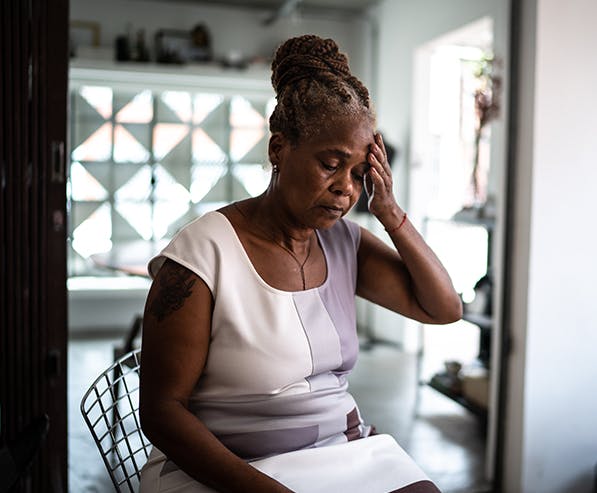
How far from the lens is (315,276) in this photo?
4.83ft

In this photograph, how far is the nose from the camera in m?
1.35

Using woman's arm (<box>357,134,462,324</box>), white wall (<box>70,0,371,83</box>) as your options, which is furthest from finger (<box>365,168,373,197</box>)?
white wall (<box>70,0,371,83</box>)

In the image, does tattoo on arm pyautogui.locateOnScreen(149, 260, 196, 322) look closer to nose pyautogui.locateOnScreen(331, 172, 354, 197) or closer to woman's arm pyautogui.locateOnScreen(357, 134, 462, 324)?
nose pyautogui.locateOnScreen(331, 172, 354, 197)

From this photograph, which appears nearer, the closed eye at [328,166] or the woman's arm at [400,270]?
the closed eye at [328,166]

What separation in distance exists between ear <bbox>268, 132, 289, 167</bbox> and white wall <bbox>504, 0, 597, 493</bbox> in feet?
5.06

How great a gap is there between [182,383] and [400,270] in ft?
1.97

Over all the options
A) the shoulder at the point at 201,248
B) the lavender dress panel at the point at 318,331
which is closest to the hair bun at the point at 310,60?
the shoulder at the point at 201,248

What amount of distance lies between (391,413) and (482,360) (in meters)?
0.65

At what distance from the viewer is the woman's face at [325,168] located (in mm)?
1332

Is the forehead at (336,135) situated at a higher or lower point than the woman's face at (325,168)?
higher

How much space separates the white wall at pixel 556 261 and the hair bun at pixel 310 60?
146 cm

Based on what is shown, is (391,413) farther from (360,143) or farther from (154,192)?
(154,192)

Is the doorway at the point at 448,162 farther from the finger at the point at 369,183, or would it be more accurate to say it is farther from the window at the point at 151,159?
the finger at the point at 369,183
